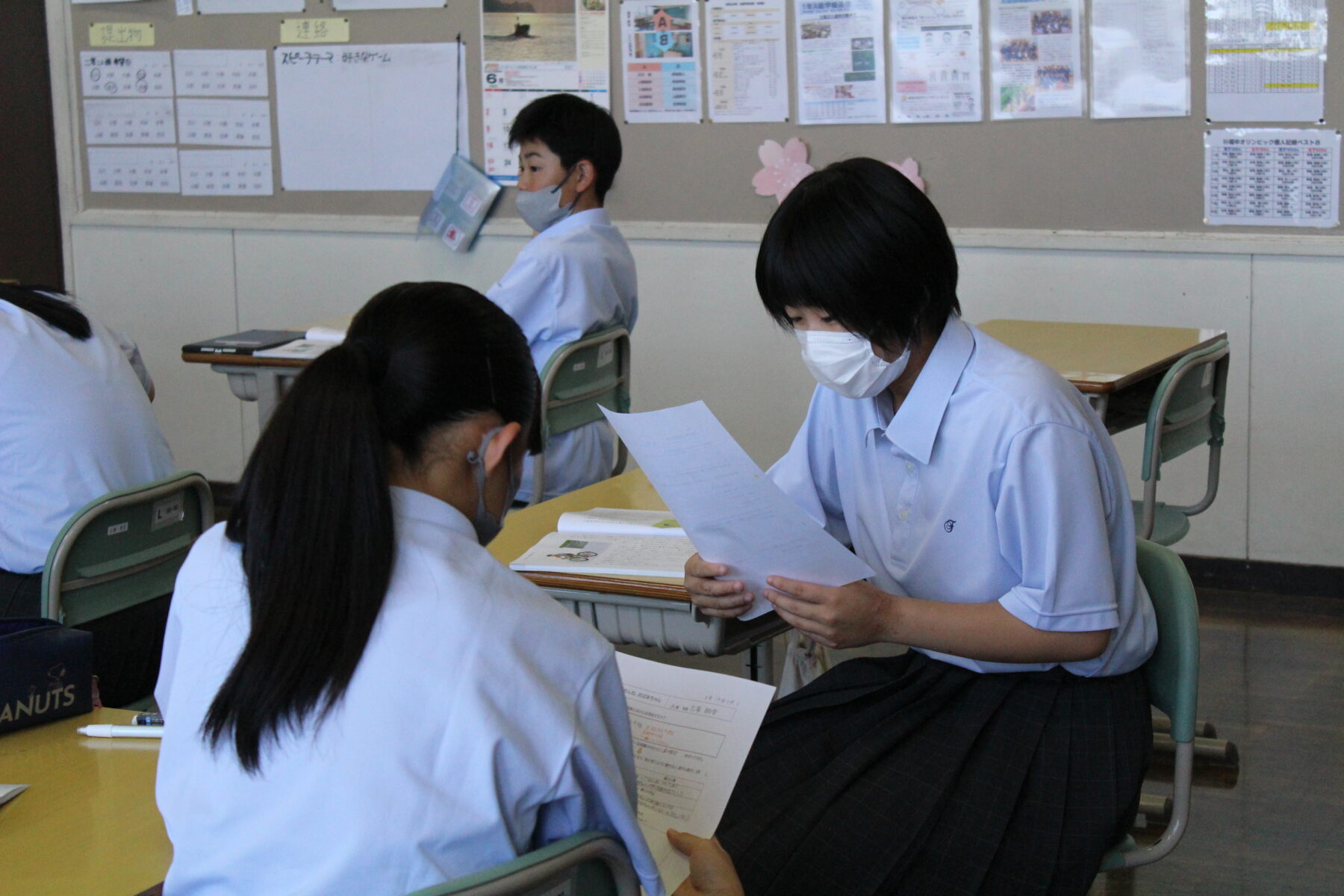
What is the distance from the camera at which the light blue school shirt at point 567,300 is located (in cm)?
300

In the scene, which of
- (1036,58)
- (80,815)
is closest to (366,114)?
(1036,58)

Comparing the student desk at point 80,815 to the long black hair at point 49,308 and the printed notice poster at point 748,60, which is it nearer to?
the long black hair at point 49,308

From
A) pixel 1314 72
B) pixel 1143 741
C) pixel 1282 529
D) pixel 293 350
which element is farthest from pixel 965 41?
pixel 1143 741

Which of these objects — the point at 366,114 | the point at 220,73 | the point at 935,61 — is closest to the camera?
the point at 935,61

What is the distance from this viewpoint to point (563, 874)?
0.89m

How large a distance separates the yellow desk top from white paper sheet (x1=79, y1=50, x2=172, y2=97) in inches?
124

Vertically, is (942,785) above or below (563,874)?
below

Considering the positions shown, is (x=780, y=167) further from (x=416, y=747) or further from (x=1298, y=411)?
(x=416, y=747)

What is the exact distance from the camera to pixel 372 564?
2.82ft

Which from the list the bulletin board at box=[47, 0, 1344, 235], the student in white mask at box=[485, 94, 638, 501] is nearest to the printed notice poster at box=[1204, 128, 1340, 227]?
the bulletin board at box=[47, 0, 1344, 235]

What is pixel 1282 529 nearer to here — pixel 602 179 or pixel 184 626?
pixel 602 179

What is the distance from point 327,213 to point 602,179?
186 centimetres

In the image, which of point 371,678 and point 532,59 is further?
point 532,59

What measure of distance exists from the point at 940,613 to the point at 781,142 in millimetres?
2894
